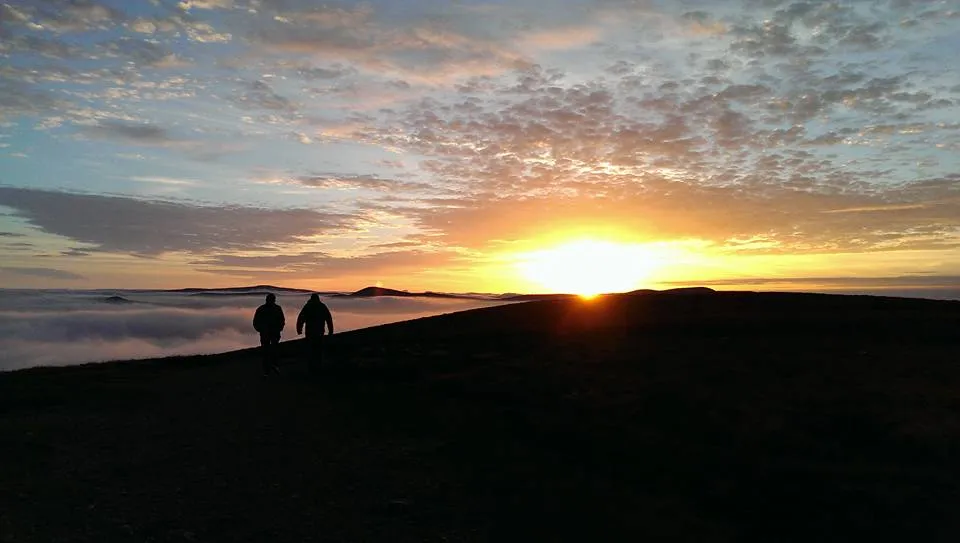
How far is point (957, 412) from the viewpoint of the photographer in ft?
49.3

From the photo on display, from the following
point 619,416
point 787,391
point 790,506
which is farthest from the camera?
point 787,391

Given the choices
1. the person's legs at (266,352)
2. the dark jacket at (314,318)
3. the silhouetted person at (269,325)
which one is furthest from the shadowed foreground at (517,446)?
the dark jacket at (314,318)

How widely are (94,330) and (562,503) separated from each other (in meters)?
77.7

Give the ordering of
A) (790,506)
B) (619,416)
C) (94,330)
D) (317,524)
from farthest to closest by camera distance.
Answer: (94,330) < (619,416) < (790,506) < (317,524)

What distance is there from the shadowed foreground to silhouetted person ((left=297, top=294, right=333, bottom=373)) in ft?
3.61

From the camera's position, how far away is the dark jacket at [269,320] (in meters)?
22.7

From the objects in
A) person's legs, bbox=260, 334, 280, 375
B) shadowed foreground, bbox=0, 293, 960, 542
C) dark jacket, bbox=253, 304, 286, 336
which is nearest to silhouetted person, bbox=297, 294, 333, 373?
dark jacket, bbox=253, 304, 286, 336

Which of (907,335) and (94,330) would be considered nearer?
(907,335)

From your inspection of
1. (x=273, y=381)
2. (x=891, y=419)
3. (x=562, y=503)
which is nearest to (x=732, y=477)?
(x=562, y=503)

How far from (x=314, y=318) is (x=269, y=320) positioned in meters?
1.52

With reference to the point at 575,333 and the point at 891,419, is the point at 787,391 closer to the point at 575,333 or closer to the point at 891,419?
the point at 891,419

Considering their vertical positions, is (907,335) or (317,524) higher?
(907,335)

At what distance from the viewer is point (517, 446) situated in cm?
1438

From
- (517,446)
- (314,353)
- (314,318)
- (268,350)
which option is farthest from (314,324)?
(517,446)
